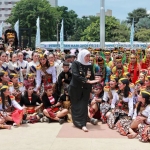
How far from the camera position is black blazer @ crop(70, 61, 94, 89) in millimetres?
5703

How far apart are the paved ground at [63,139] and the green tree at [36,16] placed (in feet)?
133

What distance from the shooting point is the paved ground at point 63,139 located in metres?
4.84

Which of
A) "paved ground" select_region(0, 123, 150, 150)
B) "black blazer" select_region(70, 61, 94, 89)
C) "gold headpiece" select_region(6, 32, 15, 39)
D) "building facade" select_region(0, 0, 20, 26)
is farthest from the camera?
"building facade" select_region(0, 0, 20, 26)

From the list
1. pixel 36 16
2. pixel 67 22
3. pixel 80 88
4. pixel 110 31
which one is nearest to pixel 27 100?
pixel 80 88

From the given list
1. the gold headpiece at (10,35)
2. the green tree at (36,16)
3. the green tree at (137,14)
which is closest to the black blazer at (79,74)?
the gold headpiece at (10,35)

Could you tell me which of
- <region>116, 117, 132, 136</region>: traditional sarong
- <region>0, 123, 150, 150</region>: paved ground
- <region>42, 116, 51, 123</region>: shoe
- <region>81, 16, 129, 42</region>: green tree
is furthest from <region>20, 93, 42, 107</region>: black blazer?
<region>81, 16, 129, 42</region>: green tree

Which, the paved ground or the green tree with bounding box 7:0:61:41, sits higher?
the green tree with bounding box 7:0:61:41

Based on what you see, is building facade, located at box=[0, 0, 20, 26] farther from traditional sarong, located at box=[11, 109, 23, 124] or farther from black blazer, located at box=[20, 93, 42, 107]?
traditional sarong, located at box=[11, 109, 23, 124]

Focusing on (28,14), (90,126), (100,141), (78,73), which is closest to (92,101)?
(90,126)

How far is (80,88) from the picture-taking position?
591cm

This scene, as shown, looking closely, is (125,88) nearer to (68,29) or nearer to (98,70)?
(98,70)

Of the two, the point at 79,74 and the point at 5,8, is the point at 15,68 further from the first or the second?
the point at 5,8

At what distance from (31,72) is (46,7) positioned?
138 feet

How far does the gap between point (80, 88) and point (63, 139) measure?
1167mm
